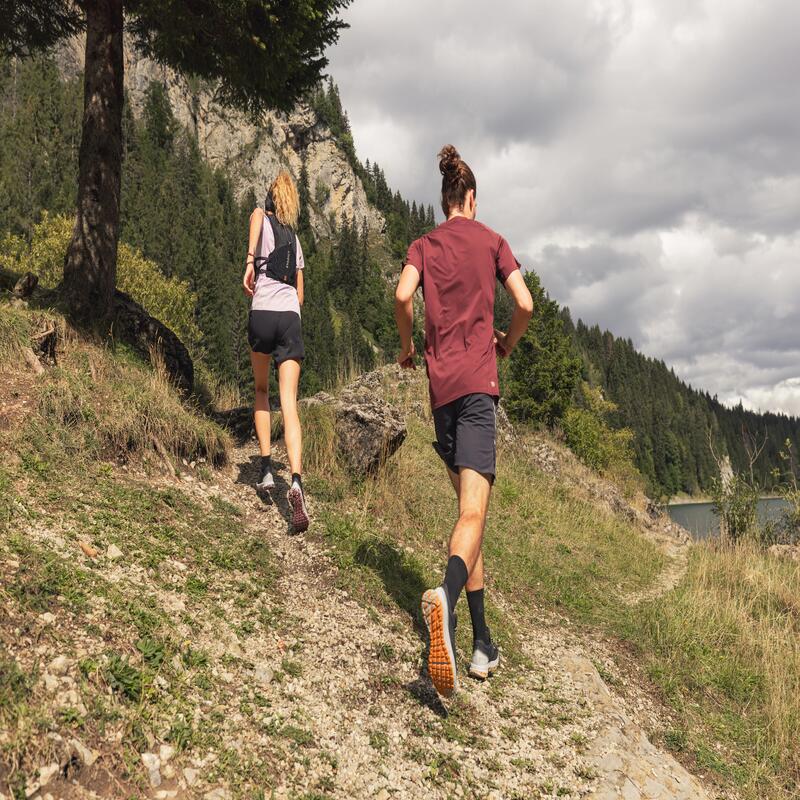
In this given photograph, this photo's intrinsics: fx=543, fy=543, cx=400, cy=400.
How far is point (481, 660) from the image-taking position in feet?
10.9

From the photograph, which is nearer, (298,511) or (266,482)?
(298,511)

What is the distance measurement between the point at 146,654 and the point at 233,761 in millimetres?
648

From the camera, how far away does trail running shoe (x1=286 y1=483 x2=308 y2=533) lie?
4.30 metres

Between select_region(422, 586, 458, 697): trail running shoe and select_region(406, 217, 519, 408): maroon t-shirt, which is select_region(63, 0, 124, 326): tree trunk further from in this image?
select_region(422, 586, 458, 697): trail running shoe

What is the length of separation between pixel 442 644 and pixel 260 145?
152 meters

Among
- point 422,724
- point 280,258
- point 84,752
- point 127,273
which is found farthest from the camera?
point 127,273

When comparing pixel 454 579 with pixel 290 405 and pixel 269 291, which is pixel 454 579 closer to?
pixel 290 405

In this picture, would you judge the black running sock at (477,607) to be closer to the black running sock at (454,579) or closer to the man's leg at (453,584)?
the man's leg at (453,584)

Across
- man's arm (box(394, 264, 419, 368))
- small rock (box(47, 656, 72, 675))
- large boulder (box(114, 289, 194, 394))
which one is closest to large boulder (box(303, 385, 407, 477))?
large boulder (box(114, 289, 194, 394))

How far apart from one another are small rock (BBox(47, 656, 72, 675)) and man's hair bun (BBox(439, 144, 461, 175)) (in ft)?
10.9

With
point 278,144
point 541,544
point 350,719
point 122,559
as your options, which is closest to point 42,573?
point 122,559

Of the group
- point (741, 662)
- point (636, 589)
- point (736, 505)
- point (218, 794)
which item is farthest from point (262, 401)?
point (736, 505)

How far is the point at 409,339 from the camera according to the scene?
3428 millimetres

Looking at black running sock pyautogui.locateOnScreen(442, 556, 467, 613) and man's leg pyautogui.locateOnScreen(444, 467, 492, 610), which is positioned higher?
man's leg pyautogui.locateOnScreen(444, 467, 492, 610)
